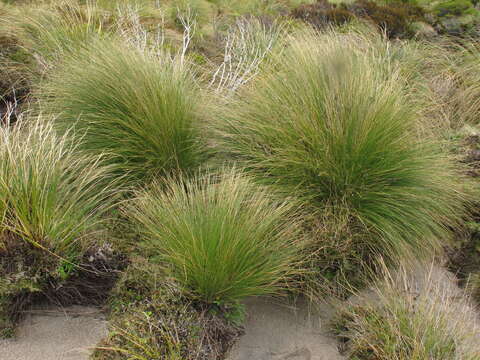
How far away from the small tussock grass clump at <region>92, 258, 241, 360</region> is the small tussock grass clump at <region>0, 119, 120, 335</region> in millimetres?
332

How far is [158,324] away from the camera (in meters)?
2.26

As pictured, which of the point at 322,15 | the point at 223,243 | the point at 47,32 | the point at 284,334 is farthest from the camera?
the point at 322,15

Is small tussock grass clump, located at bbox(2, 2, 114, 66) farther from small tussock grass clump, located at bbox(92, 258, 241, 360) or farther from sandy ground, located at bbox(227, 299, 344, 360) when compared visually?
sandy ground, located at bbox(227, 299, 344, 360)

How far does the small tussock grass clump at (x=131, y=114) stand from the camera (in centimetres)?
318

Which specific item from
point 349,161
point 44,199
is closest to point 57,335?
point 44,199

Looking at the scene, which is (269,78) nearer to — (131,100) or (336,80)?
(336,80)

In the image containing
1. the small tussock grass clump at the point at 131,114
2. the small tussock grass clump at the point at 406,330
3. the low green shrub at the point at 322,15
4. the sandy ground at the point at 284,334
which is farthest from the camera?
the low green shrub at the point at 322,15

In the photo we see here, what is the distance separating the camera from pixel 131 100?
323 cm

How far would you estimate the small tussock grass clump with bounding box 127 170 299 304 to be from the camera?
93.7 inches

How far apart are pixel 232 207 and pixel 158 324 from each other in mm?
700

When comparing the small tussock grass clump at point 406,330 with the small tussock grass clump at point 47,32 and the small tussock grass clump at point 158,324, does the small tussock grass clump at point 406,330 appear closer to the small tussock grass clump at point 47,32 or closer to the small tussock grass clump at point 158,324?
the small tussock grass clump at point 158,324

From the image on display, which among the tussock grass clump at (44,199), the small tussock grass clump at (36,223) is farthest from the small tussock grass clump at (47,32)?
the small tussock grass clump at (36,223)

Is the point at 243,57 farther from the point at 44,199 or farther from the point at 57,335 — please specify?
the point at 57,335

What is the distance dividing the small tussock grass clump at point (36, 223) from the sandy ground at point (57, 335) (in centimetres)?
10
